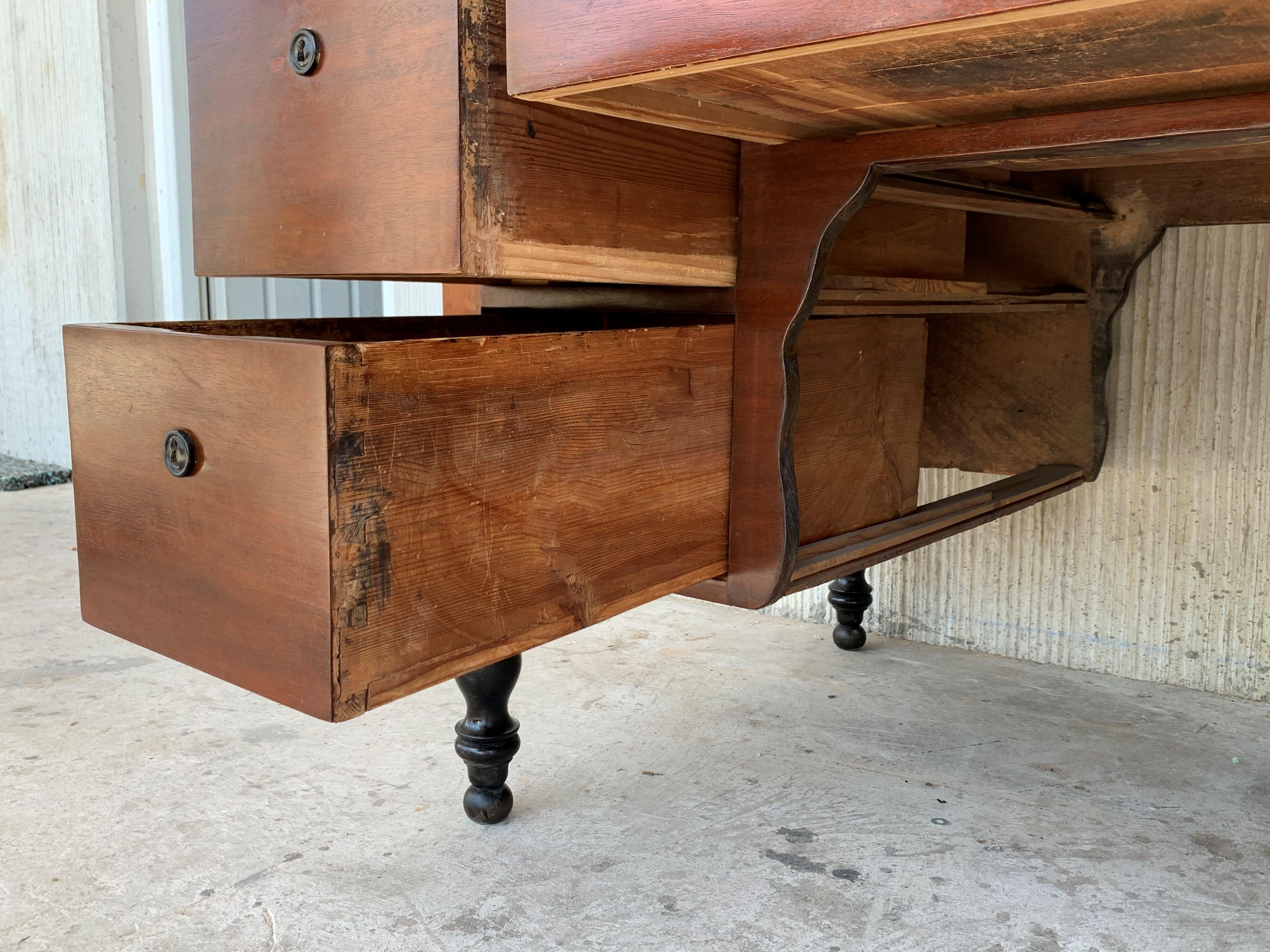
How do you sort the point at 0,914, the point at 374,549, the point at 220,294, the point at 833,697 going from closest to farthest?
the point at 374,549 → the point at 0,914 → the point at 833,697 → the point at 220,294

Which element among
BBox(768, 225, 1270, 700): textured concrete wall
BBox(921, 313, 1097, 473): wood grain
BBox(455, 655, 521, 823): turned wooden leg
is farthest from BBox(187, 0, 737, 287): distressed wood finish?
BBox(768, 225, 1270, 700): textured concrete wall

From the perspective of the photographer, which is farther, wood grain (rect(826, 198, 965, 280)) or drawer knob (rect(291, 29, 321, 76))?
wood grain (rect(826, 198, 965, 280))

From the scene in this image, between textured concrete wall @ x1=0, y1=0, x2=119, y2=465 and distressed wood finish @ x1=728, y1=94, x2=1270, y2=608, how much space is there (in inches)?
103

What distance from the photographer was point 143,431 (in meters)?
0.73

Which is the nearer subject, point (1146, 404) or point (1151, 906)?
point (1151, 906)

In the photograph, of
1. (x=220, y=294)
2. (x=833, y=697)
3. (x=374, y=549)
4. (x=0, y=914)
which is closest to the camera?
(x=374, y=549)

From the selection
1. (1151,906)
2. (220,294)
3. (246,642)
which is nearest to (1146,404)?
(1151,906)

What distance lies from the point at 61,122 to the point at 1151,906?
3279 mm

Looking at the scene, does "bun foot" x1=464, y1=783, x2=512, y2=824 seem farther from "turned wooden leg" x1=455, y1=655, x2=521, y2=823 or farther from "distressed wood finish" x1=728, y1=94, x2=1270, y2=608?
"distressed wood finish" x1=728, y1=94, x2=1270, y2=608

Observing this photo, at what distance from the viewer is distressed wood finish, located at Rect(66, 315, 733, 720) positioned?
63 cm

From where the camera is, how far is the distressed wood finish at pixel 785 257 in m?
0.80

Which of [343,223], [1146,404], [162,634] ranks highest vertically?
[343,223]

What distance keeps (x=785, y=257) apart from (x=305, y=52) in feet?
1.33

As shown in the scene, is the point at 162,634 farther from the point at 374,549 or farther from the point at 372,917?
the point at 372,917
